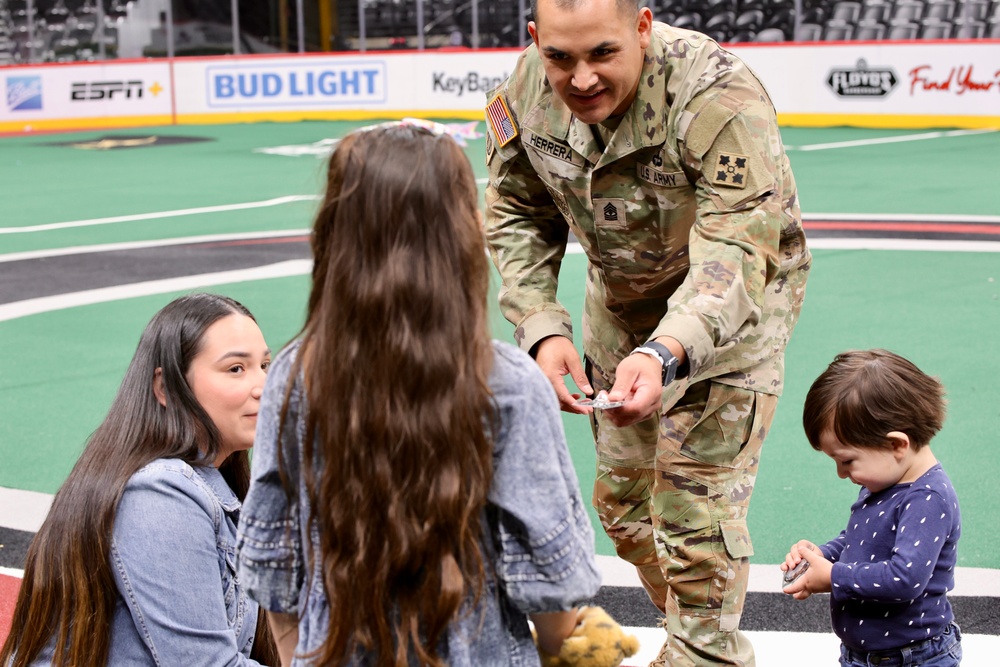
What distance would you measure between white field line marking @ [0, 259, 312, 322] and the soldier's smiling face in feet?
20.0

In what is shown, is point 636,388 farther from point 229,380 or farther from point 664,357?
point 229,380

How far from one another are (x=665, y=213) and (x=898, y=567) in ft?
3.34

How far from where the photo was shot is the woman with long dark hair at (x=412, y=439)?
72.2 inches

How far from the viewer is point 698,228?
9.36 ft

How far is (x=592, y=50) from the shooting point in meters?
2.75

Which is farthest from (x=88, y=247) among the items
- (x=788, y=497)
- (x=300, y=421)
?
(x=300, y=421)

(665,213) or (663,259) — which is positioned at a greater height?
(665,213)

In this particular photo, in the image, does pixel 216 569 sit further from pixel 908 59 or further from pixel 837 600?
pixel 908 59

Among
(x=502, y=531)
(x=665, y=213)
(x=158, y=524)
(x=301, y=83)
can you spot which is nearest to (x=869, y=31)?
(x=301, y=83)

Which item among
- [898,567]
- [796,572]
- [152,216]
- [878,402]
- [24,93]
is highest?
[878,402]

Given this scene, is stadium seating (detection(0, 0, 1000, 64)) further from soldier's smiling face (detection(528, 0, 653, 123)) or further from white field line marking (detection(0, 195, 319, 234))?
soldier's smiling face (detection(528, 0, 653, 123))

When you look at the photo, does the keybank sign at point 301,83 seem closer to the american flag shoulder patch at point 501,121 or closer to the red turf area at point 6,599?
the red turf area at point 6,599

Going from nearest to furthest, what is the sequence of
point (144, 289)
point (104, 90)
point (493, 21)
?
point (144, 289), point (493, 21), point (104, 90)

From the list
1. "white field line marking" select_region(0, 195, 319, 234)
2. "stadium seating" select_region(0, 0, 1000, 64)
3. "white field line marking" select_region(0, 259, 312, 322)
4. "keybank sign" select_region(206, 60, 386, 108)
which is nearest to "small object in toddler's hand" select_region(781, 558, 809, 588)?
"white field line marking" select_region(0, 259, 312, 322)
